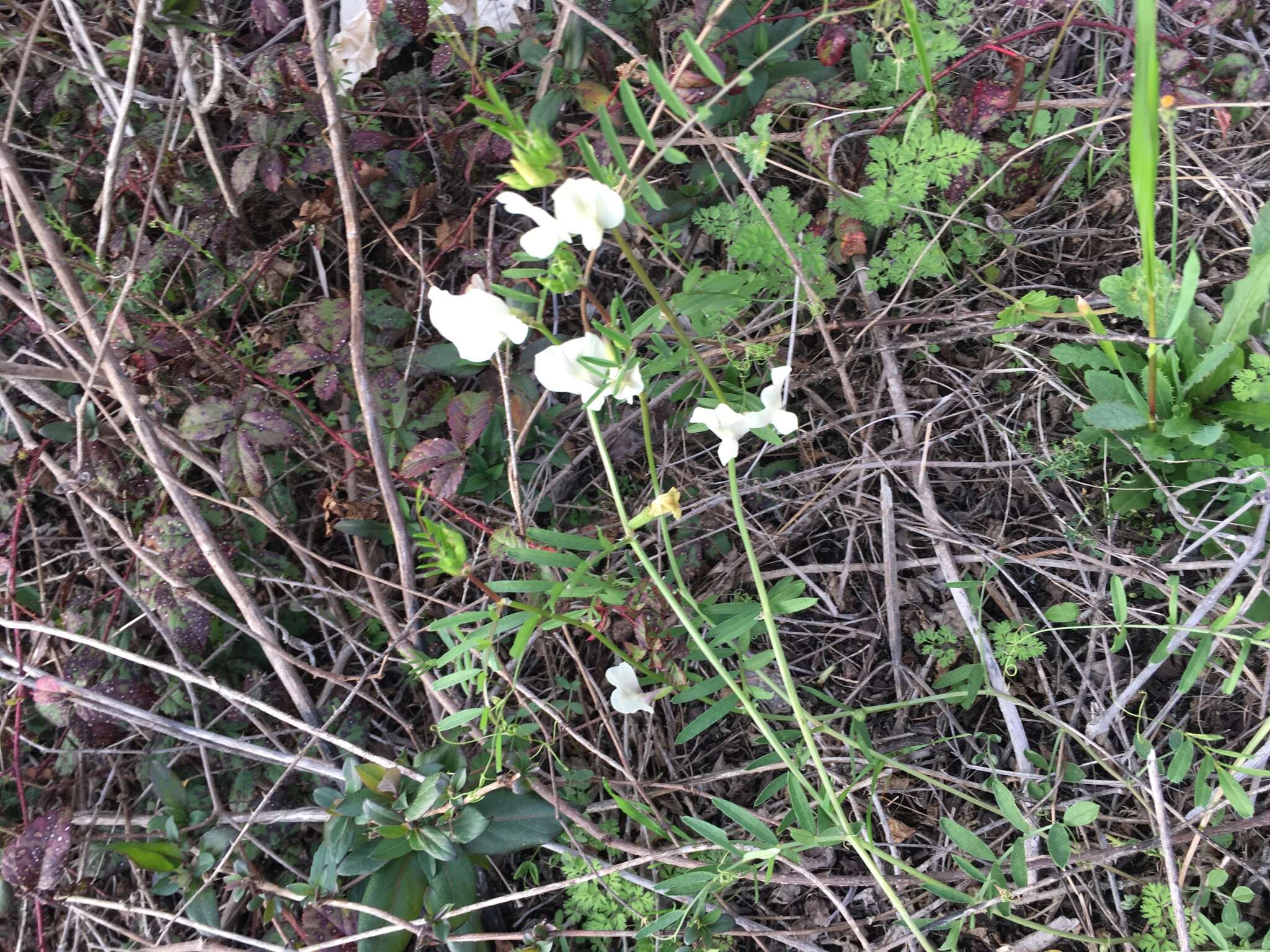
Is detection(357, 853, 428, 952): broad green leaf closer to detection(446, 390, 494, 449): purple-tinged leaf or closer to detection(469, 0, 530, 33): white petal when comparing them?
detection(446, 390, 494, 449): purple-tinged leaf

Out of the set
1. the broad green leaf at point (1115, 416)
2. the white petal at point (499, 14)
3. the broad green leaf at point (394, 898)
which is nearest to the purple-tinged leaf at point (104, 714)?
the broad green leaf at point (394, 898)

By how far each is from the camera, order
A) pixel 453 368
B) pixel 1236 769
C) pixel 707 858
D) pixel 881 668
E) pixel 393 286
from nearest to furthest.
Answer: pixel 1236 769, pixel 707 858, pixel 881 668, pixel 453 368, pixel 393 286

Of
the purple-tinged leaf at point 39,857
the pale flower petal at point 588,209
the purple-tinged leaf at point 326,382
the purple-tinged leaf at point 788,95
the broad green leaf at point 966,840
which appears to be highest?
the pale flower petal at point 588,209

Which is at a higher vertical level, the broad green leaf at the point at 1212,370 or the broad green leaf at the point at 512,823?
the broad green leaf at the point at 1212,370

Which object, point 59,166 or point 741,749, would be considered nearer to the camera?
point 741,749

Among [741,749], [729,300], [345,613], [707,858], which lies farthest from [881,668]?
[345,613]

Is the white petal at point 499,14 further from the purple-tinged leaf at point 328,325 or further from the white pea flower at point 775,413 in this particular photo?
the white pea flower at point 775,413

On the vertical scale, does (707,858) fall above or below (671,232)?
below

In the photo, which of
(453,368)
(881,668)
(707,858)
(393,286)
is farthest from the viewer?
(393,286)

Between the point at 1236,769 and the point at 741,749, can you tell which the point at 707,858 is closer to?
the point at 741,749
